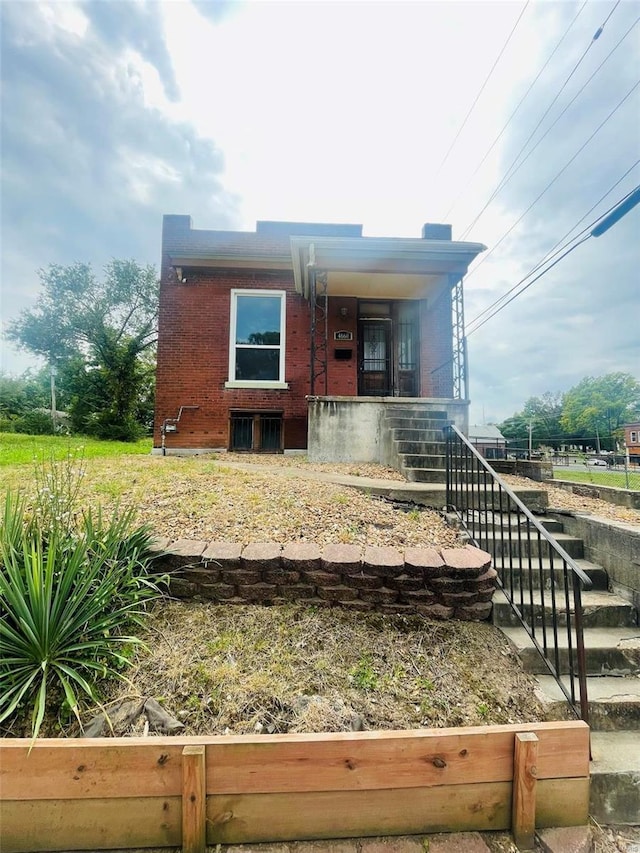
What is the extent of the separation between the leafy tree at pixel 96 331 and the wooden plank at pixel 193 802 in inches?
587

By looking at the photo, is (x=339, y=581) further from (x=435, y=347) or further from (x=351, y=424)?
(x=435, y=347)

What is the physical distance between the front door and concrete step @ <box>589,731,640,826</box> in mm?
7200

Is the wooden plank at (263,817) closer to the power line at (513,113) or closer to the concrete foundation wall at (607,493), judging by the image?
the concrete foundation wall at (607,493)

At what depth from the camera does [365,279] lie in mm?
7348

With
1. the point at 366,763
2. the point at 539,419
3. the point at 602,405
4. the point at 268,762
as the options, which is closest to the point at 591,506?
the point at 366,763

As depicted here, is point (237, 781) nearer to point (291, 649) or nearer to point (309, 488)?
point (291, 649)

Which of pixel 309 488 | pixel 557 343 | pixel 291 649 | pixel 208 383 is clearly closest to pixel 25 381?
pixel 208 383

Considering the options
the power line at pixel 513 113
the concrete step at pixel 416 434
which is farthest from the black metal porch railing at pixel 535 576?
the power line at pixel 513 113

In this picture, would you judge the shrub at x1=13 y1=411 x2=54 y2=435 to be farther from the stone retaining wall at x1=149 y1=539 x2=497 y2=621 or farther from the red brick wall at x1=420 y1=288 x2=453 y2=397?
the stone retaining wall at x1=149 y1=539 x2=497 y2=621

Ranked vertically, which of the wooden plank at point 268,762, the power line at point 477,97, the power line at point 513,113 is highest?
the power line at point 477,97

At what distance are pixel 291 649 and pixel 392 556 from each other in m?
0.79

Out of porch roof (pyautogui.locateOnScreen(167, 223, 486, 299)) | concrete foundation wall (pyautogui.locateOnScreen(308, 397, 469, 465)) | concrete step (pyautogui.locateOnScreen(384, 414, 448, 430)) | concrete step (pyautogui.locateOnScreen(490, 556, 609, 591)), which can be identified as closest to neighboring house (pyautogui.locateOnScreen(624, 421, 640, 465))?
porch roof (pyautogui.locateOnScreen(167, 223, 486, 299))

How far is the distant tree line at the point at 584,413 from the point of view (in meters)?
44.5

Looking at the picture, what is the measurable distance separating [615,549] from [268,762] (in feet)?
8.75
